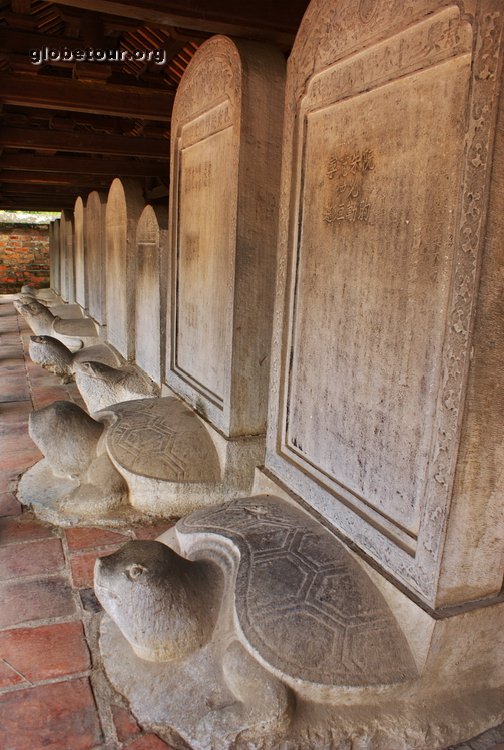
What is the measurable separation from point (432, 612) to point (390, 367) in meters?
0.95

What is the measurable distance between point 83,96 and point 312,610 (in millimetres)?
5194

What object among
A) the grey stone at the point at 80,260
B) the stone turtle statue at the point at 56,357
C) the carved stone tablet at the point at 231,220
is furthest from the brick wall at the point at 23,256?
the carved stone tablet at the point at 231,220

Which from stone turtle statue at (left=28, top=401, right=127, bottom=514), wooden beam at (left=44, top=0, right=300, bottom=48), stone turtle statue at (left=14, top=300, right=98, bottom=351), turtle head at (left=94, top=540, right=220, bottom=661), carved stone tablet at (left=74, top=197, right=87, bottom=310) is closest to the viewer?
turtle head at (left=94, top=540, right=220, bottom=661)

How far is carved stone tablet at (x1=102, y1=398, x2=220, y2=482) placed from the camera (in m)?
3.82

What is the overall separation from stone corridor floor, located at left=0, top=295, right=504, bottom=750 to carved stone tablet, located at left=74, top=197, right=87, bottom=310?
7.45 metres

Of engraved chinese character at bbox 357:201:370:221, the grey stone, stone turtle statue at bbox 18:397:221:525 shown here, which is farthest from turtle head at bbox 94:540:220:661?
the grey stone

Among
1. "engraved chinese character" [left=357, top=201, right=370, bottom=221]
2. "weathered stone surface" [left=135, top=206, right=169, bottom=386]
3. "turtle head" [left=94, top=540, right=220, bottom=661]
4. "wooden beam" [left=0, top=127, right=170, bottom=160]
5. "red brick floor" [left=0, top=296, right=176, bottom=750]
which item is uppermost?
"wooden beam" [left=0, top=127, right=170, bottom=160]

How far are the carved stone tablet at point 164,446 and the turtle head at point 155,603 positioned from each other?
4.52ft

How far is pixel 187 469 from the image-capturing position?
383cm

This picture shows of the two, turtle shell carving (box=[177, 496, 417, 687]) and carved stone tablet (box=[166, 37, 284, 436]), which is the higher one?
carved stone tablet (box=[166, 37, 284, 436])

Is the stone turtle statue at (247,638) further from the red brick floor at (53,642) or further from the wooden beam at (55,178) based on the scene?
the wooden beam at (55,178)

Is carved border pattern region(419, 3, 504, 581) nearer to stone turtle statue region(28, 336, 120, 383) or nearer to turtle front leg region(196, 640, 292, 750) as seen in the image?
turtle front leg region(196, 640, 292, 750)

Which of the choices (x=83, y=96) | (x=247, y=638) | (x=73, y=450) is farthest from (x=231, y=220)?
(x=83, y=96)

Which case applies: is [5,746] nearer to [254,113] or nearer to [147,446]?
[147,446]
